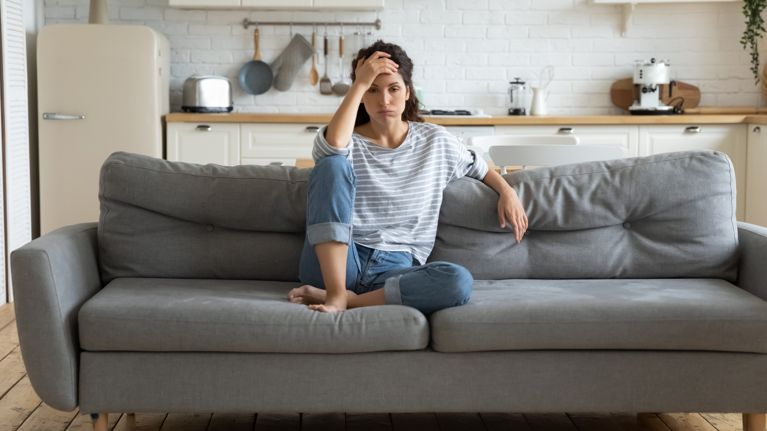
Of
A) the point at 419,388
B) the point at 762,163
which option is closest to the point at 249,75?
the point at 762,163

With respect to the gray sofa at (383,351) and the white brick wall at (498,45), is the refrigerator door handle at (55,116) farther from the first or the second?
the gray sofa at (383,351)

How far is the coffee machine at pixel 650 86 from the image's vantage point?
6.09m

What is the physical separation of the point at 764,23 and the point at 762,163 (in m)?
1.15

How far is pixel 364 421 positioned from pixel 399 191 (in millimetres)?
689

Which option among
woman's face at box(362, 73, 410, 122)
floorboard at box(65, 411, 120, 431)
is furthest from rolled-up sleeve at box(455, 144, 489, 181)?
floorboard at box(65, 411, 120, 431)

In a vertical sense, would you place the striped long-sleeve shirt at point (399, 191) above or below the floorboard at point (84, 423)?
above

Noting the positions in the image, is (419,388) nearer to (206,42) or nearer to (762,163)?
(762,163)

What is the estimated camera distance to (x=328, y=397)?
8.80 feet

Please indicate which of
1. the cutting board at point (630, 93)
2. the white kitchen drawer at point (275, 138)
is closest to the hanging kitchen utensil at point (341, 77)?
the white kitchen drawer at point (275, 138)

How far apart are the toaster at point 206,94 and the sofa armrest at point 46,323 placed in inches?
133

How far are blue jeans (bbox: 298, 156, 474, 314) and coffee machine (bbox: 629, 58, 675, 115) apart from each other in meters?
3.43

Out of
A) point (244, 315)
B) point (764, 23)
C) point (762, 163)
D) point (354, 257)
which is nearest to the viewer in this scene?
point (244, 315)

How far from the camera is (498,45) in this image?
6410 millimetres

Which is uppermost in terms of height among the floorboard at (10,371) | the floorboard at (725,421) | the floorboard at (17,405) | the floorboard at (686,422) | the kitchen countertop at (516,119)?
the kitchen countertop at (516,119)
